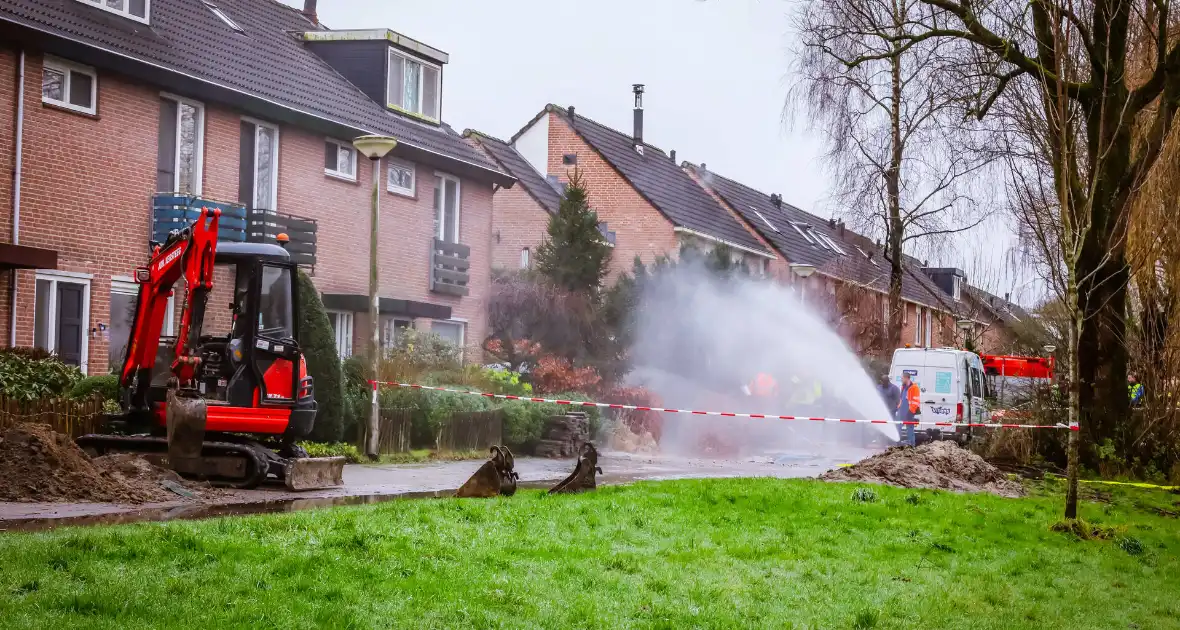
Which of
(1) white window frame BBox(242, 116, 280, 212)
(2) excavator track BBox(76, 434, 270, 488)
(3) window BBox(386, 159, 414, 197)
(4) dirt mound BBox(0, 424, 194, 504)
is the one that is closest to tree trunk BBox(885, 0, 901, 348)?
(3) window BBox(386, 159, 414, 197)

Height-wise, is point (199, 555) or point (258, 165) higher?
point (258, 165)

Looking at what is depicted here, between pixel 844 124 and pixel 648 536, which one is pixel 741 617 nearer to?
pixel 648 536

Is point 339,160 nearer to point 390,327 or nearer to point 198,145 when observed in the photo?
point 390,327

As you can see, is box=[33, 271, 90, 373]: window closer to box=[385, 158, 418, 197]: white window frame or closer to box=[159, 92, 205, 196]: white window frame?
box=[159, 92, 205, 196]: white window frame

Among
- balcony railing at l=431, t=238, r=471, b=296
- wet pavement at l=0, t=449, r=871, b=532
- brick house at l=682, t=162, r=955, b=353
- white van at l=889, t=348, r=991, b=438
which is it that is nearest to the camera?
wet pavement at l=0, t=449, r=871, b=532

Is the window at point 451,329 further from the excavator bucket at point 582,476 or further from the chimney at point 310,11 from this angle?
the excavator bucket at point 582,476

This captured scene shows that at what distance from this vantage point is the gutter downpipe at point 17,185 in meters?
19.2

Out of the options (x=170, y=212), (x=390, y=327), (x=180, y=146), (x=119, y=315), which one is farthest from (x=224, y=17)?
(x=119, y=315)

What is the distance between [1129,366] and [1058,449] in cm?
188

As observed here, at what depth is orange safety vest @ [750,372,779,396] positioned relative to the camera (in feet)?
117

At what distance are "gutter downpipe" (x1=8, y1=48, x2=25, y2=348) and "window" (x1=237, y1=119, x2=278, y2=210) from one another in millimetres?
5175

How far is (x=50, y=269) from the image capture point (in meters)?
19.7

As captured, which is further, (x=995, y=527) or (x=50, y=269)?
(x=50, y=269)

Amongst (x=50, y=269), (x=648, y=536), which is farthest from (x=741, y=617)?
(x=50, y=269)
